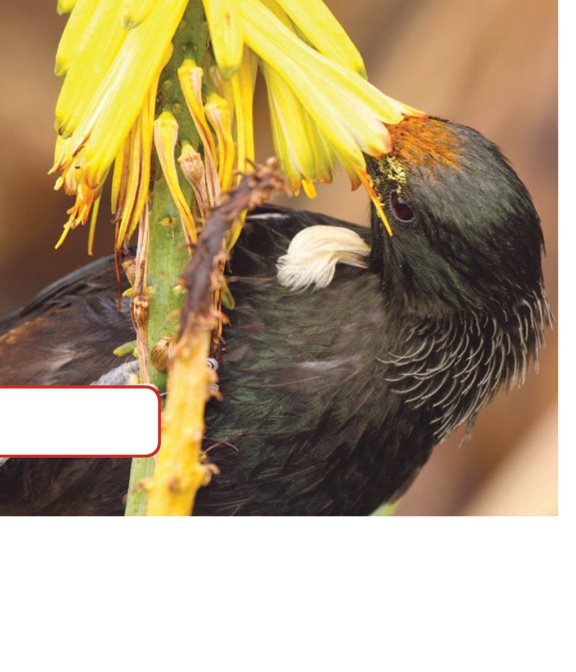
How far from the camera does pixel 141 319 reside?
0.48 meters

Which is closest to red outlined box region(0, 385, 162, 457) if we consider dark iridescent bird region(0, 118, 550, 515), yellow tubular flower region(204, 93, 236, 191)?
dark iridescent bird region(0, 118, 550, 515)

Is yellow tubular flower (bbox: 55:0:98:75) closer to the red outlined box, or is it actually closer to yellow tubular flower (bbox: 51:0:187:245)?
yellow tubular flower (bbox: 51:0:187:245)

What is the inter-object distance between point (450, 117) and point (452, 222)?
8 centimetres

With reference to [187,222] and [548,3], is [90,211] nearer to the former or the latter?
[187,222]

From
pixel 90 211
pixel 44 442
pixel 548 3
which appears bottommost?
pixel 44 442

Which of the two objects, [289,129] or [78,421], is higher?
[289,129]

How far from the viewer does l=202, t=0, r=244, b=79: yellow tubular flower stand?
1.50 ft

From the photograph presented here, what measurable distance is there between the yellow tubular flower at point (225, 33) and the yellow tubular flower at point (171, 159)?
0.04 meters

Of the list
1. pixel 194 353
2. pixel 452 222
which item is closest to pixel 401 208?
pixel 452 222

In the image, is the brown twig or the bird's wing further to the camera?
the bird's wing

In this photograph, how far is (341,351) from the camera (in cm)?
51

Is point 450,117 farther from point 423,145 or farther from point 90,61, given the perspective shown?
point 90,61

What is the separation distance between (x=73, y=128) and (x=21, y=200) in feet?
0.24

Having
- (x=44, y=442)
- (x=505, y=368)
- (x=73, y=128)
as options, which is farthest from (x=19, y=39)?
(x=505, y=368)
